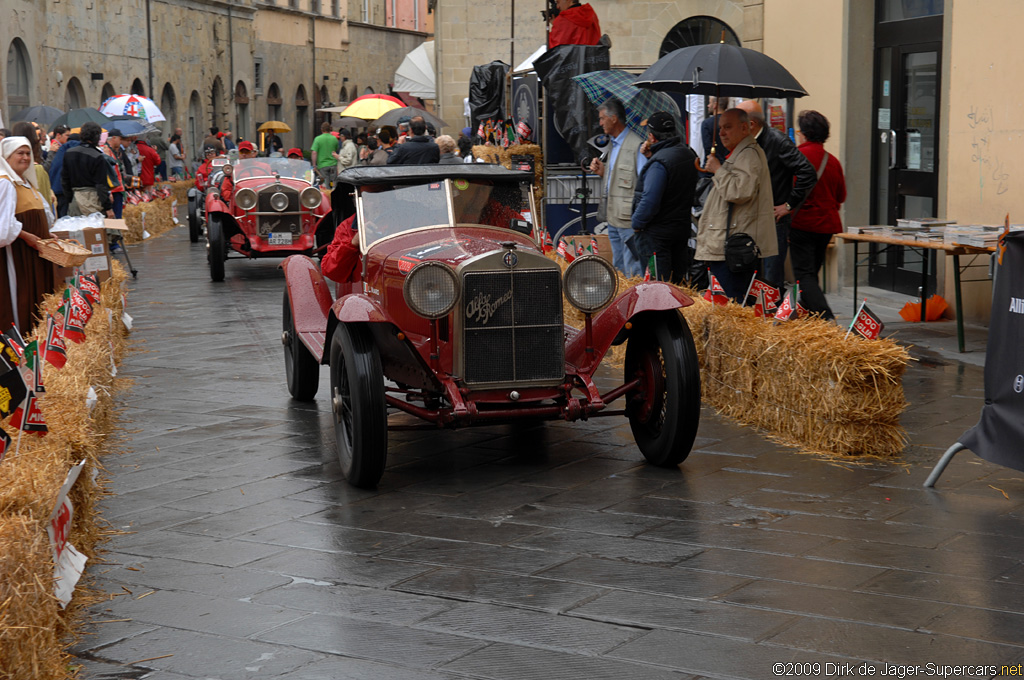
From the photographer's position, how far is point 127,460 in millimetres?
6051

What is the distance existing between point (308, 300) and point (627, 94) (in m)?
4.68

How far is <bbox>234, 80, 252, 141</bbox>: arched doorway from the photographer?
4331cm

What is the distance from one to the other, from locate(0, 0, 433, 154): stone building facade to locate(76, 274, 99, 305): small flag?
18150 millimetres

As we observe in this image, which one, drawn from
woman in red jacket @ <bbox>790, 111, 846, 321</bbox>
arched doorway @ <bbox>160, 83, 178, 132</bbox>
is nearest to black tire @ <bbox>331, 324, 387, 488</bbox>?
woman in red jacket @ <bbox>790, 111, 846, 321</bbox>

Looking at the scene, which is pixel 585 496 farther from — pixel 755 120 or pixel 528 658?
pixel 755 120

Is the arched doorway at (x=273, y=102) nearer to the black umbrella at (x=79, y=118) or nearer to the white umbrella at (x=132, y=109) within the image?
the white umbrella at (x=132, y=109)

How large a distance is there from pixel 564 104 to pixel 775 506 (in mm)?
8890

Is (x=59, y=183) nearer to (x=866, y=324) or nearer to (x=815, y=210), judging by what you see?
(x=815, y=210)

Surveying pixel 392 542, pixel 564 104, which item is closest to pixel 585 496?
pixel 392 542

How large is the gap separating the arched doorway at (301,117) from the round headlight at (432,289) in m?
46.1

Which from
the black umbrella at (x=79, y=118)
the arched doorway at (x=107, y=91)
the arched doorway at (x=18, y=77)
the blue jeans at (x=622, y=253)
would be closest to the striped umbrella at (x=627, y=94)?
the blue jeans at (x=622, y=253)

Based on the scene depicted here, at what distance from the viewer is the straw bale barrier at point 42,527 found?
10.3 ft

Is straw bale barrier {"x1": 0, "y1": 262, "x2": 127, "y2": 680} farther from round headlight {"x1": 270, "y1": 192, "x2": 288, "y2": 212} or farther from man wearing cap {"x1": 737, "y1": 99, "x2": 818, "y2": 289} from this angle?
round headlight {"x1": 270, "y1": 192, "x2": 288, "y2": 212}

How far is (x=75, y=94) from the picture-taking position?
3038 cm
